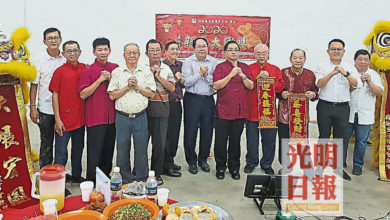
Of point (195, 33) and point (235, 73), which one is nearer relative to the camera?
point (235, 73)

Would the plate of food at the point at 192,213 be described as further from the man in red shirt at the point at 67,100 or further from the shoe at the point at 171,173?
the shoe at the point at 171,173

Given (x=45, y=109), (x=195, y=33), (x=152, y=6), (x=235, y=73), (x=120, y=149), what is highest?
(x=152, y=6)

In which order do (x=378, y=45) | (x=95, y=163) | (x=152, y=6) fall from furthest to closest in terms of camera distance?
(x=152, y=6)
(x=378, y=45)
(x=95, y=163)

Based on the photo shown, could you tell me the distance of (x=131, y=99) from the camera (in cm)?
281

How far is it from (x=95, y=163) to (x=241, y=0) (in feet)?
12.8

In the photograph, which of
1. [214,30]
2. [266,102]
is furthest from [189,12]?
Answer: [266,102]

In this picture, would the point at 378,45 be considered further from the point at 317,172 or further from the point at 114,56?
the point at 114,56

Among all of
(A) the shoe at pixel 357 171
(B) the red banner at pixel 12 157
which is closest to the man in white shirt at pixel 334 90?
(A) the shoe at pixel 357 171

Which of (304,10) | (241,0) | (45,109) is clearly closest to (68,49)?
(45,109)

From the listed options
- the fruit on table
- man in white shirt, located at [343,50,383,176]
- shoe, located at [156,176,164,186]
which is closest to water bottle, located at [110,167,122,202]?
the fruit on table

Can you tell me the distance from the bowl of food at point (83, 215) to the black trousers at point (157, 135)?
1628 mm

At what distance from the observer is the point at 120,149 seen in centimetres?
295

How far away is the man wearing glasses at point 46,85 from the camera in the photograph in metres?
3.04

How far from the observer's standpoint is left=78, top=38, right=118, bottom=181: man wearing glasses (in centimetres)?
283
